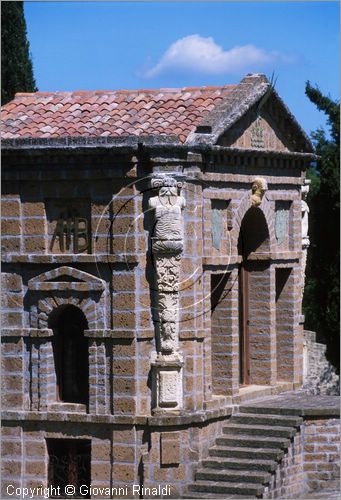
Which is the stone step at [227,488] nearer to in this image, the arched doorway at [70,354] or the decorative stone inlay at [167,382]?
the decorative stone inlay at [167,382]

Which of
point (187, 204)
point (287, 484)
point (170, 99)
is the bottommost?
point (287, 484)

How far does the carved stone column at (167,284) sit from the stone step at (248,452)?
46.4 inches

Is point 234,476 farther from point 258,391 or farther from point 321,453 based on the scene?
point 258,391

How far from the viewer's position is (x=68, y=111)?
96.1ft

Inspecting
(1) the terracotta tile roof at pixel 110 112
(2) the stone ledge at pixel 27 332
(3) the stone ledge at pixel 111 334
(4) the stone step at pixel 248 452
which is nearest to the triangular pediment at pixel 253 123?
(1) the terracotta tile roof at pixel 110 112

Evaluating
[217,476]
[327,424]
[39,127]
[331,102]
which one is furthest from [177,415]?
[331,102]

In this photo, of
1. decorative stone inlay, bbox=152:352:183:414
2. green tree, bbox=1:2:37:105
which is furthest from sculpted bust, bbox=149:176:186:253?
green tree, bbox=1:2:37:105

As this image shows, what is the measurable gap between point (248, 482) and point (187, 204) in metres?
4.40

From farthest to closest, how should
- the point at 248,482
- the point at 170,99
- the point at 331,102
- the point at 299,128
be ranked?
the point at 331,102
the point at 299,128
the point at 170,99
the point at 248,482

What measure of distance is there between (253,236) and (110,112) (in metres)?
3.51

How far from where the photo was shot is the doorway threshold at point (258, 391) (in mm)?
29266

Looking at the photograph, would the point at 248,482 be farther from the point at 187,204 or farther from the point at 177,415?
the point at 187,204

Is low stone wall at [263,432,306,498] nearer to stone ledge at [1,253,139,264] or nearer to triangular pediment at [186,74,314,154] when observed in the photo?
stone ledge at [1,253,139,264]

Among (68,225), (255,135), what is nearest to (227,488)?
(68,225)
